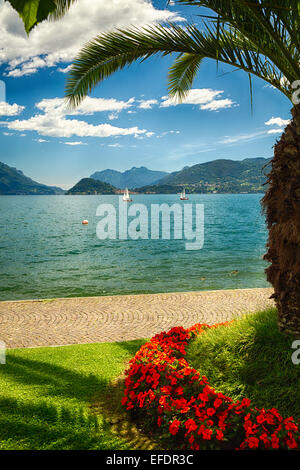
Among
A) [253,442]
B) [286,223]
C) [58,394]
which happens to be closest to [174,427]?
[253,442]

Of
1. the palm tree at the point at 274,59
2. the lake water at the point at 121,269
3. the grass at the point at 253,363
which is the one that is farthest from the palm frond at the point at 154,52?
the lake water at the point at 121,269

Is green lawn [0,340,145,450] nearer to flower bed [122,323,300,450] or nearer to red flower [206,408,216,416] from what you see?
flower bed [122,323,300,450]

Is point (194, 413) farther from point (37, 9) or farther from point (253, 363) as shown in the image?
point (37, 9)

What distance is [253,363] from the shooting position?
193 inches

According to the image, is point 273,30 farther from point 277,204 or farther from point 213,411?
point 213,411

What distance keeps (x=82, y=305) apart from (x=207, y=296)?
14.8ft

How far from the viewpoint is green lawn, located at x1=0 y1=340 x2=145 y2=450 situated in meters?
4.08

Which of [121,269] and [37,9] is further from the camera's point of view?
[121,269]

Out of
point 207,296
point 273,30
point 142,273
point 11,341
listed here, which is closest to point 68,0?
point 273,30

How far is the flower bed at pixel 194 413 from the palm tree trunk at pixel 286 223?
4.78 feet

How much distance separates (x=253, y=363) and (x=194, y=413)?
1226 millimetres

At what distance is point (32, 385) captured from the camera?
5.52 m

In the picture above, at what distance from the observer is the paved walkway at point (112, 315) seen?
28.3 feet

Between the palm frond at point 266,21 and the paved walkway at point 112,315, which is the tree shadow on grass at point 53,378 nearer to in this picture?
the paved walkway at point 112,315
